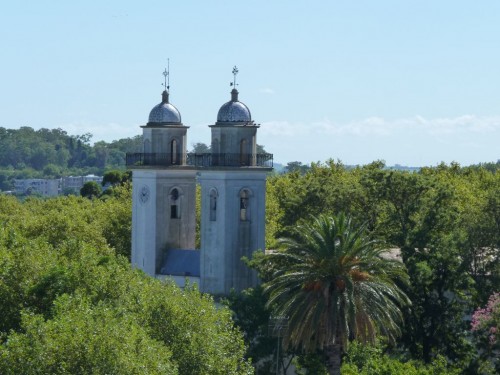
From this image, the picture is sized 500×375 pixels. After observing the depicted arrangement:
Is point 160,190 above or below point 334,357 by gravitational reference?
above

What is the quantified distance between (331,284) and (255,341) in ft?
26.2

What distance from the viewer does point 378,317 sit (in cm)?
4706

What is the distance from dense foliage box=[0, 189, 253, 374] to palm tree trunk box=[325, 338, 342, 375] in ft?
9.28

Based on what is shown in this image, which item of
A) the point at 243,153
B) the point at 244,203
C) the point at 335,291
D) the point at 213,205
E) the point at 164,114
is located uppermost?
the point at 164,114

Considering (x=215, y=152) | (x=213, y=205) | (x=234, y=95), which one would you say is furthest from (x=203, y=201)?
(x=234, y=95)

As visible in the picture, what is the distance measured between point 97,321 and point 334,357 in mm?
10481

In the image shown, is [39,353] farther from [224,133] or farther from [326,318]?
[224,133]

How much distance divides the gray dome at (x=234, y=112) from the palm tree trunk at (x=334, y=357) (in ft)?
56.5

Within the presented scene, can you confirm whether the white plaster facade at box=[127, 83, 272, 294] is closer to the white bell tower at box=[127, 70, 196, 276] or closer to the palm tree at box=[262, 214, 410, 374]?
the white bell tower at box=[127, 70, 196, 276]

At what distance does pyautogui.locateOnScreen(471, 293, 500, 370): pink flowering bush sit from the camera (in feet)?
163

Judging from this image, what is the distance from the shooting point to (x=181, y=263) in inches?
2530

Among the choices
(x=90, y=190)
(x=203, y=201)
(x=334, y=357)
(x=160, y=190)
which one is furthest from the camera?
(x=90, y=190)

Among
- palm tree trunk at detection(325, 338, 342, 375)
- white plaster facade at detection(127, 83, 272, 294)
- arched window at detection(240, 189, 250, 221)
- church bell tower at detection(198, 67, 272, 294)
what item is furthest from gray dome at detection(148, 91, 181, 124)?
palm tree trunk at detection(325, 338, 342, 375)

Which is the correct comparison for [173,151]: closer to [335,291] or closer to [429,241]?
[429,241]
